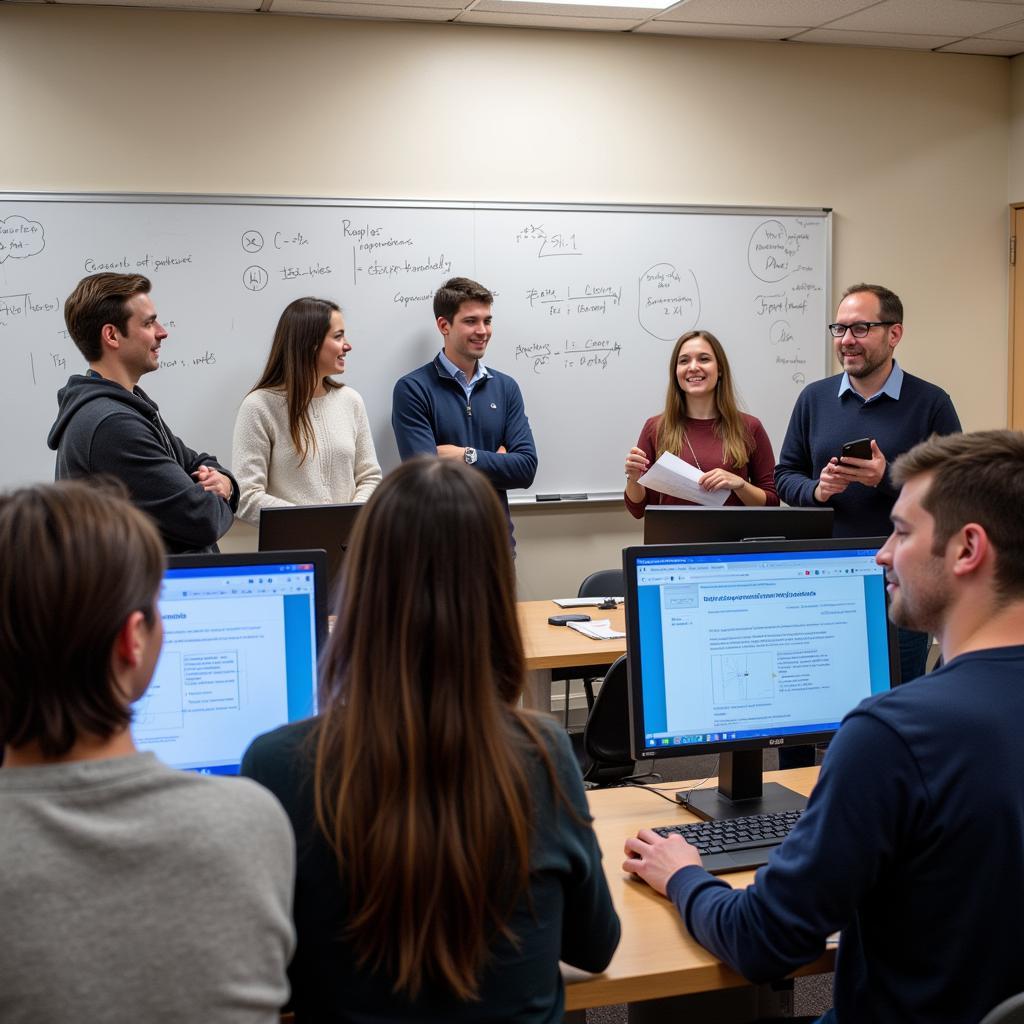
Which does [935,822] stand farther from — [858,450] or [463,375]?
[463,375]

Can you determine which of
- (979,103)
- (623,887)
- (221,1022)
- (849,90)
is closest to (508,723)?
(221,1022)

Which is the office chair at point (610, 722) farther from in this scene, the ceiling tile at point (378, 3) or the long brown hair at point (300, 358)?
the ceiling tile at point (378, 3)

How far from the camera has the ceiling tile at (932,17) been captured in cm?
430

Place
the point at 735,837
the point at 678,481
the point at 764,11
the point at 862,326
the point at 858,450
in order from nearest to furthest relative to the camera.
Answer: the point at 735,837 < the point at 858,450 < the point at 862,326 < the point at 678,481 < the point at 764,11

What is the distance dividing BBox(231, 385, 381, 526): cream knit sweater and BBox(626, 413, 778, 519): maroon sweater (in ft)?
3.39

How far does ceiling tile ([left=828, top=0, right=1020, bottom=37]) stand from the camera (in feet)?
14.1

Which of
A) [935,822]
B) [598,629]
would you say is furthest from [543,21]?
[935,822]

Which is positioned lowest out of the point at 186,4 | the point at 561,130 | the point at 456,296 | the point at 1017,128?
the point at 456,296

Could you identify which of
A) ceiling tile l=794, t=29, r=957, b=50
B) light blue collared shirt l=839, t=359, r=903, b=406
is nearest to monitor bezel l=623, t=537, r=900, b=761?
light blue collared shirt l=839, t=359, r=903, b=406

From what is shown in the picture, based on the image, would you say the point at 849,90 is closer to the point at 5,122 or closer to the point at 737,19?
the point at 737,19

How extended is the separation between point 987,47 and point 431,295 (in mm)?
2874

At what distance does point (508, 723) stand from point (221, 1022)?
388 mm

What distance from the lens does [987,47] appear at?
195 inches

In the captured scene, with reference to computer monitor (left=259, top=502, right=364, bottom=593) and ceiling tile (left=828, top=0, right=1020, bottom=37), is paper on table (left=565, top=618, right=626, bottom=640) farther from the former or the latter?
ceiling tile (left=828, top=0, right=1020, bottom=37)
